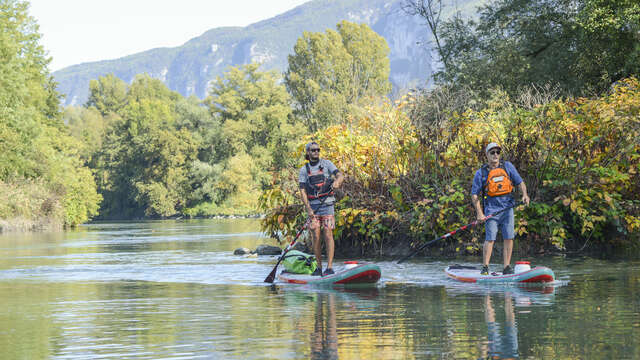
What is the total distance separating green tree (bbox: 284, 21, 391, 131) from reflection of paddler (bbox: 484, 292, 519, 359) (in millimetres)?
69399

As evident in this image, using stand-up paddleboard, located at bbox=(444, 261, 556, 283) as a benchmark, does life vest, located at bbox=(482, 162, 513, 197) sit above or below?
above

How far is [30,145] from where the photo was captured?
172ft

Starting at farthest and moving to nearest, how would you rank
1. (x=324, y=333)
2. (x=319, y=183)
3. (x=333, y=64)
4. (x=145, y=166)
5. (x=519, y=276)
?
(x=145, y=166)
(x=333, y=64)
(x=319, y=183)
(x=519, y=276)
(x=324, y=333)

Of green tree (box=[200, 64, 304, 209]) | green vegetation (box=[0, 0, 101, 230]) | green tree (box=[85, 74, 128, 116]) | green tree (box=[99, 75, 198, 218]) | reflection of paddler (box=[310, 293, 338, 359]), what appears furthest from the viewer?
green tree (box=[85, 74, 128, 116])

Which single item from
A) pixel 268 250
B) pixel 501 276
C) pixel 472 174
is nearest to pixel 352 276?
pixel 501 276

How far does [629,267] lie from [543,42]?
53.2ft

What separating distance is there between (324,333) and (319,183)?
5.95 m

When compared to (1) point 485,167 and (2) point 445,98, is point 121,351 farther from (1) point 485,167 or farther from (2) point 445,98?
(2) point 445,98

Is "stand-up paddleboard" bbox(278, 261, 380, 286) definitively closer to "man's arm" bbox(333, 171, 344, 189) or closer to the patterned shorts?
the patterned shorts

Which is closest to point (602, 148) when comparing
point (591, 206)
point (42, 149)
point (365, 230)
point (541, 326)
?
point (591, 206)

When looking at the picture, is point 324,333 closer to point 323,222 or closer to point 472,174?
point 323,222

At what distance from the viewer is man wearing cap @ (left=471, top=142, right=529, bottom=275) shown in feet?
45.7

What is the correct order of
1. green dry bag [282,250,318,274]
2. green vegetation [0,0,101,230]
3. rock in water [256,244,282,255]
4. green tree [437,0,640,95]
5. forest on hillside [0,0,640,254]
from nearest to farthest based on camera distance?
green dry bag [282,250,318,274] < forest on hillside [0,0,640,254] < rock in water [256,244,282,255] < green tree [437,0,640,95] < green vegetation [0,0,101,230]

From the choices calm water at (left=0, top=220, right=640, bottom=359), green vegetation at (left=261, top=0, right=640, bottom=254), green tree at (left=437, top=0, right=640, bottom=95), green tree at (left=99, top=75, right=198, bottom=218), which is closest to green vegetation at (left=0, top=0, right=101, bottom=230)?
green tree at (left=99, top=75, right=198, bottom=218)
